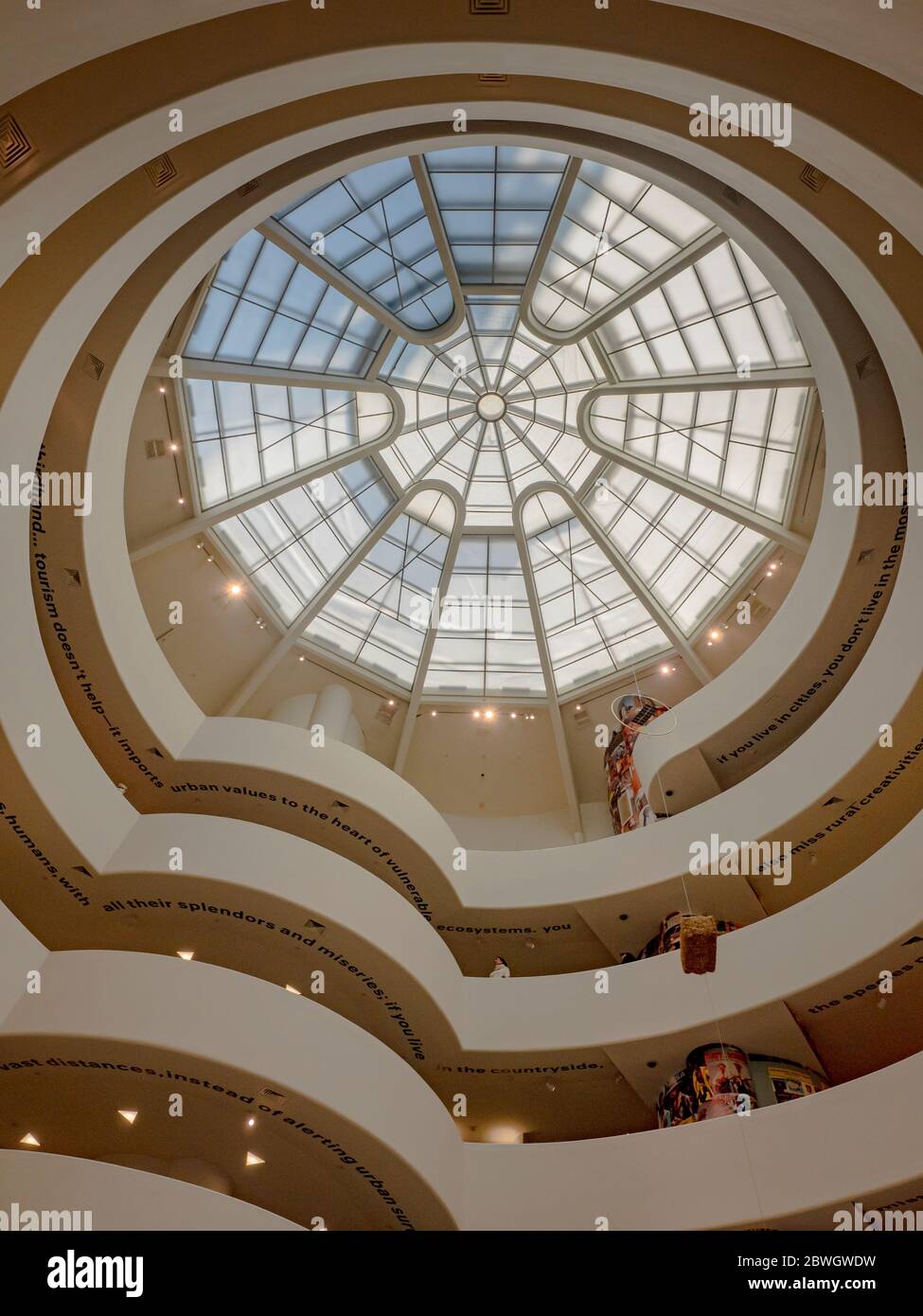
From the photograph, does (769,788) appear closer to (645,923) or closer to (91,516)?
(645,923)

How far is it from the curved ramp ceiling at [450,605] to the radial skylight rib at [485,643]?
0.12m

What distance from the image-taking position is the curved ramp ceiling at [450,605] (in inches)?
384

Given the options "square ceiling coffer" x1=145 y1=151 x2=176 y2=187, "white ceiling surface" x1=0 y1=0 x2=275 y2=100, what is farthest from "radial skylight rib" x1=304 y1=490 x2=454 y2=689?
"white ceiling surface" x1=0 y1=0 x2=275 y2=100

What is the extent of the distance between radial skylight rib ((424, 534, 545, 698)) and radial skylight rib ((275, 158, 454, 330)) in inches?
305

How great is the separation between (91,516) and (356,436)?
350 inches

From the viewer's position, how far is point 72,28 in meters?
6.75

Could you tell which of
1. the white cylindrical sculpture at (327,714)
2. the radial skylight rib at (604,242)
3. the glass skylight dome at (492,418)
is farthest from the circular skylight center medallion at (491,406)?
the white cylindrical sculpture at (327,714)

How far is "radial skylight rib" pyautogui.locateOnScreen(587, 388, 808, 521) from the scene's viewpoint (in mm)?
19875

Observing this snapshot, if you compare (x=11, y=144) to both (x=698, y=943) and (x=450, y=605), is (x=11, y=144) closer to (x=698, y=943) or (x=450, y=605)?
(x=698, y=943)

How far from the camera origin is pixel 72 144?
8297 millimetres

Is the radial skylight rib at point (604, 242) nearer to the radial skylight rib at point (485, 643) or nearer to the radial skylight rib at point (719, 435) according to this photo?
the radial skylight rib at point (719, 435)

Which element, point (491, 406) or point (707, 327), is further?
point (491, 406)

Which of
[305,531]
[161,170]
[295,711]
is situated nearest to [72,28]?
[161,170]

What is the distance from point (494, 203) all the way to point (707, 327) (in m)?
5.38
